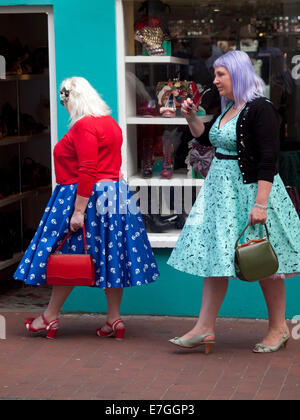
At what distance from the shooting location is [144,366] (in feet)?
18.2

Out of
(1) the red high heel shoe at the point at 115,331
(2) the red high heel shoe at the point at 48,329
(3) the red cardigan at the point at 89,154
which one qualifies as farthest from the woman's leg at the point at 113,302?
(3) the red cardigan at the point at 89,154

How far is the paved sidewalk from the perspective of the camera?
5.00 meters

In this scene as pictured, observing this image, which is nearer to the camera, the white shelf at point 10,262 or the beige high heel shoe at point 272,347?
the beige high heel shoe at point 272,347

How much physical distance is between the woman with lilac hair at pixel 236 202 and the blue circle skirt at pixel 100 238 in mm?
429

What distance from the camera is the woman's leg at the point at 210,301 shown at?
572 cm

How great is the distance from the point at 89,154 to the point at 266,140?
1.19 meters

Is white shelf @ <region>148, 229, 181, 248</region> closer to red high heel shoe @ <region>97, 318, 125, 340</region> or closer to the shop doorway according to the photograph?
red high heel shoe @ <region>97, 318, 125, 340</region>

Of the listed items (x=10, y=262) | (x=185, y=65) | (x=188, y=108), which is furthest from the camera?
(x=10, y=262)

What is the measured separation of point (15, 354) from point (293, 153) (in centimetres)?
266

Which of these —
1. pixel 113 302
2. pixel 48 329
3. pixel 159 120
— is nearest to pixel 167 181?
pixel 159 120

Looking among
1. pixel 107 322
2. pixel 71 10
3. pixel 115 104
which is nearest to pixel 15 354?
pixel 107 322

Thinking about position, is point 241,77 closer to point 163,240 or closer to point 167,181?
point 167,181

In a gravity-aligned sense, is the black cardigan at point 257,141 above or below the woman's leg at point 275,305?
above

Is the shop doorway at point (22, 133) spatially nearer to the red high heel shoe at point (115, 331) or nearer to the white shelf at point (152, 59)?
the white shelf at point (152, 59)
